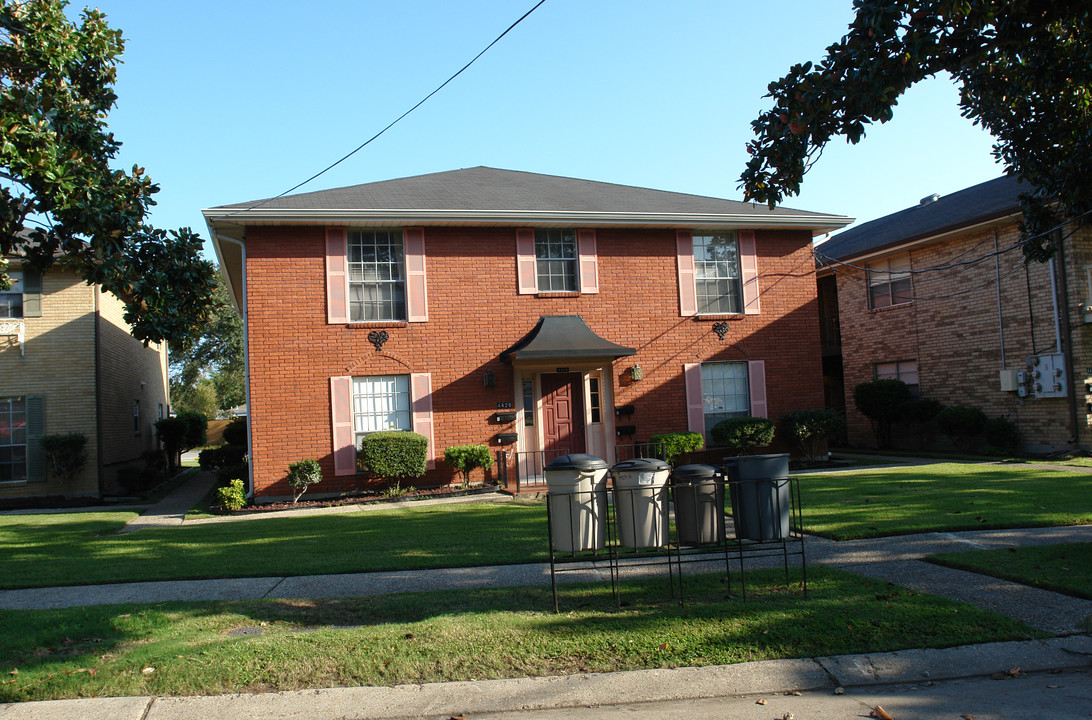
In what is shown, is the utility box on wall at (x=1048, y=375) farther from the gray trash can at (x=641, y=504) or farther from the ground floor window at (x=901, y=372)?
the gray trash can at (x=641, y=504)

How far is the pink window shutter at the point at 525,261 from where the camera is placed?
1575 cm

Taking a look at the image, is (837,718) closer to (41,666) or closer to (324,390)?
(41,666)

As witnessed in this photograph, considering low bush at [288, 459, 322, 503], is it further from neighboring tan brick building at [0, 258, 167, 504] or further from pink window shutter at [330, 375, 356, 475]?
neighboring tan brick building at [0, 258, 167, 504]

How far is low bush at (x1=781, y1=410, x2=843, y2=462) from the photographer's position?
16.4m

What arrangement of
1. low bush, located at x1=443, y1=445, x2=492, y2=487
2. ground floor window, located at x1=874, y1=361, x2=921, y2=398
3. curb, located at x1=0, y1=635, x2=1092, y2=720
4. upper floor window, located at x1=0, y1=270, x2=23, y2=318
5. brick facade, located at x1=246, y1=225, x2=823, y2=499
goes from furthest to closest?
ground floor window, located at x1=874, y1=361, x2=921, y2=398
upper floor window, located at x1=0, y1=270, x2=23, y2=318
low bush, located at x1=443, y1=445, x2=492, y2=487
brick facade, located at x1=246, y1=225, x2=823, y2=499
curb, located at x1=0, y1=635, x2=1092, y2=720

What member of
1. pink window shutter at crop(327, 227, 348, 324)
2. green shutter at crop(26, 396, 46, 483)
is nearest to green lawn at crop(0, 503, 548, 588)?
pink window shutter at crop(327, 227, 348, 324)

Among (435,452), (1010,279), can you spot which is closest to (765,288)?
(1010,279)

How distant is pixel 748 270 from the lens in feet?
55.9

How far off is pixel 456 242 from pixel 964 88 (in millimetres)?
9485

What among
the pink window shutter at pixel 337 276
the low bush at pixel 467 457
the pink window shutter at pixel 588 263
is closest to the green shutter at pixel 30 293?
the pink window shutter at pixel 337 276

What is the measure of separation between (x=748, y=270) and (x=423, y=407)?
782 cm

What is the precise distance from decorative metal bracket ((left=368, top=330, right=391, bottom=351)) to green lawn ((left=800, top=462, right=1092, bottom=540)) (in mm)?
8240

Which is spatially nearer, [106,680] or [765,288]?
[106,680]

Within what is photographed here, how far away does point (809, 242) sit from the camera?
17469mm
